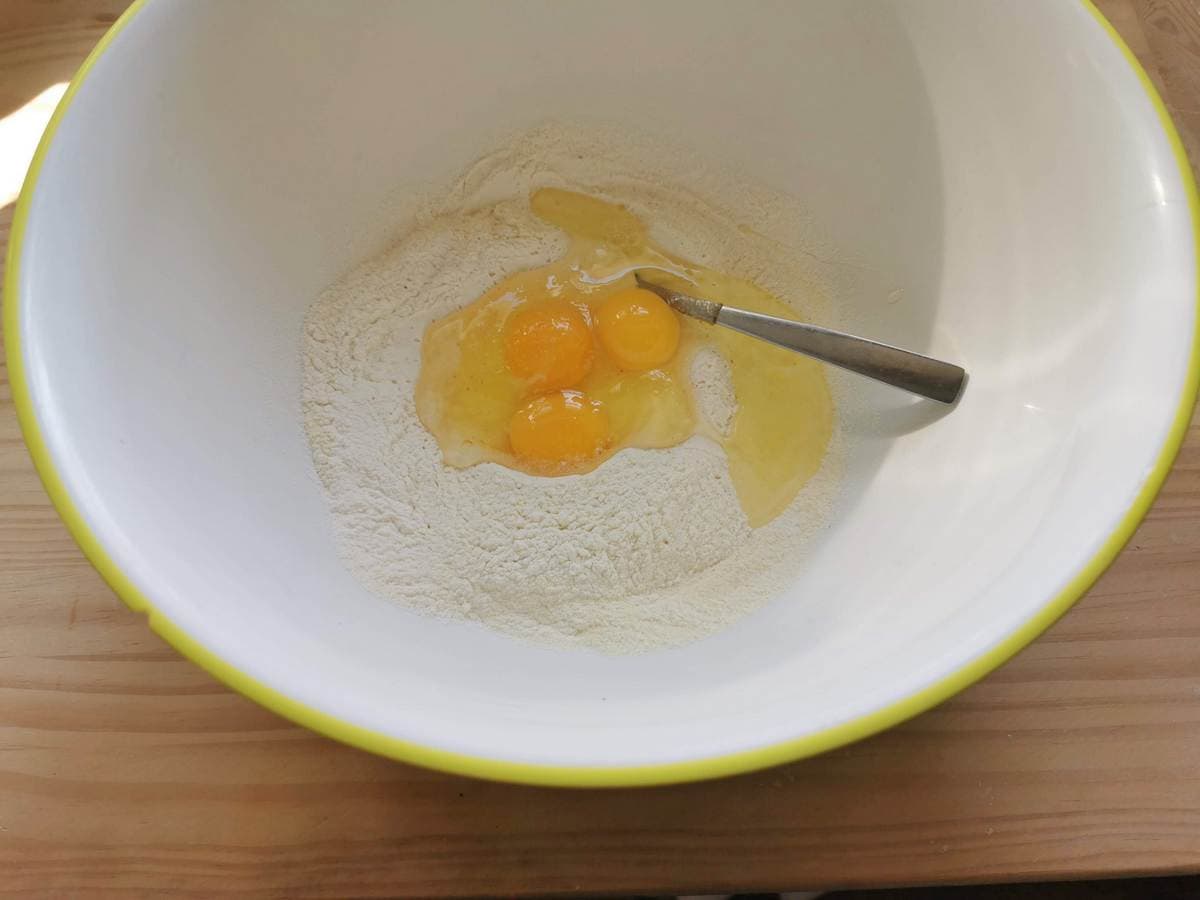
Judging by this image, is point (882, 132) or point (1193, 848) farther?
point (882, 132)

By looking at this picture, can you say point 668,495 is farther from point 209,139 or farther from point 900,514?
point 209,139

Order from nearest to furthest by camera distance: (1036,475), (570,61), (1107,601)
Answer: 1. (1036,475)
2. (1107,601)
3. (570,61)

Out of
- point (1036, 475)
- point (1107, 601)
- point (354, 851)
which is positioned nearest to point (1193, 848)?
point (1107, 601)

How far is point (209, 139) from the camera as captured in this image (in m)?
1.03

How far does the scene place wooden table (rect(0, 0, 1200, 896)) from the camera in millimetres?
858

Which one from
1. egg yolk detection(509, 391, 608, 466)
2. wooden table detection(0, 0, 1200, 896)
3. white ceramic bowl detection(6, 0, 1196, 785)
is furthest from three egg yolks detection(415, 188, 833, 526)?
wooden table detection(0, 0, 1200, 896)

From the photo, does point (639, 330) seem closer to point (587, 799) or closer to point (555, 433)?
point (555, 433)

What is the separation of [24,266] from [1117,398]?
0.99 meters

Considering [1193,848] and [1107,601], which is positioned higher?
[1107,601]

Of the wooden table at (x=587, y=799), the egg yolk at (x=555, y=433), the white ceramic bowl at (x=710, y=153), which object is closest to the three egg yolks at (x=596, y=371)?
the egg yolk at (x=555, y=433)

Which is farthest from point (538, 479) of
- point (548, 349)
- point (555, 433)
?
point (548, 349)

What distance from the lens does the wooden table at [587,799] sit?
858 mm

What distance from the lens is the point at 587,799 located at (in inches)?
34.5

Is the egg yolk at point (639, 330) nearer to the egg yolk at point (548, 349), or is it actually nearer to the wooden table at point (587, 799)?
the egg yolk at point (548, 349)
